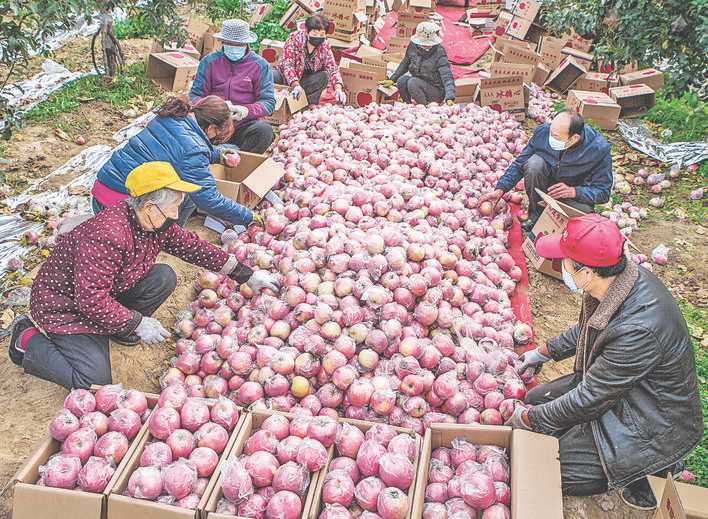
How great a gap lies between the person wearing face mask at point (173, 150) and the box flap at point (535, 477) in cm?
254

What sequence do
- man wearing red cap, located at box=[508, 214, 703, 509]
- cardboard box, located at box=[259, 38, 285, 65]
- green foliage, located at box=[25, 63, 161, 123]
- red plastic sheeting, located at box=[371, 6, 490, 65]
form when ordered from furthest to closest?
red plastic sheeting, located at box=[371, 6, 490, 65] < cardboard box, located at box=[259, 38, 285, 65] < green foliage, located at box=[25, 63, 161, 123] < man wearing red cap, located at box=[508, 214, 703, 509]

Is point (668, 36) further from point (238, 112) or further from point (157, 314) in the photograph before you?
point (157, 314)

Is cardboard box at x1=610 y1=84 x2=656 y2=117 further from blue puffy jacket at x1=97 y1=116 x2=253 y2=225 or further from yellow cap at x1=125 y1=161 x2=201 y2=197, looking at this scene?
yellow cap at x1=125 y1=161 x2=201 y2=197

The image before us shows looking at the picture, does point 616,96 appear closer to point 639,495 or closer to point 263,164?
point 263,164

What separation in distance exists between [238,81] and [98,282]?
3.09 m

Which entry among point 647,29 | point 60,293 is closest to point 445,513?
point 60,293

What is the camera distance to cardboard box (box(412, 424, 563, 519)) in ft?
7.09

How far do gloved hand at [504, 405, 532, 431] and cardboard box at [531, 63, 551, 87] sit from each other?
21.8 ft

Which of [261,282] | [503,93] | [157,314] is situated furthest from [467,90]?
[157,314]

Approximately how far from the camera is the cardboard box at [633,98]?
7140mm

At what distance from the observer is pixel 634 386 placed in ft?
7.93

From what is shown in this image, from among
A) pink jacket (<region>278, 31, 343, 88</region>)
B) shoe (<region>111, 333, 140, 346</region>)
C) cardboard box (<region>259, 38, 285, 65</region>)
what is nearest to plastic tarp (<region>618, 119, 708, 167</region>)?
pink jacket (<region>278, 31, 343, 88</region>)

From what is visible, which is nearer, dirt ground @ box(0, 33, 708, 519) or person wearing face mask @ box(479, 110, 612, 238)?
dirt ground @ box(0, 33, 708, 519)

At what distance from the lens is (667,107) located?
721cm
